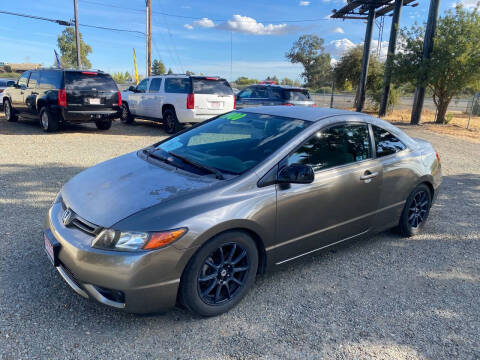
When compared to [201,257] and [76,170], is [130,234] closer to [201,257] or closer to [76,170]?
[201,257]

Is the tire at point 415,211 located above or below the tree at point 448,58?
below

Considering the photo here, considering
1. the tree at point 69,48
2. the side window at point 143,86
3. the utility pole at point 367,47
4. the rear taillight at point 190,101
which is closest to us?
the rear taillight at point 190,101

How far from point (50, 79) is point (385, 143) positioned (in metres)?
9.84

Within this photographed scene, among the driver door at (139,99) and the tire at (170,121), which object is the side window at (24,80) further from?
the tire at (170,121)

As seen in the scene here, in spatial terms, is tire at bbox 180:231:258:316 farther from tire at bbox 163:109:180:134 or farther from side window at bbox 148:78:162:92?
side window at bbox 148:78:162:92

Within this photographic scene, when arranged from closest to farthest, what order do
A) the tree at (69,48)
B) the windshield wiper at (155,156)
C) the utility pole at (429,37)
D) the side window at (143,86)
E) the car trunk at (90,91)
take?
the windshield wiper at (155,156) → the car trunk at (90,91) → the side window at (143,86) → the utility pole at (429,37) → the tree at (69,48)

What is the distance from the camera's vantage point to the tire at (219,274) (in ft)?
8.59

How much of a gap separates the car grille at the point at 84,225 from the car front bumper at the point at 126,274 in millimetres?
30

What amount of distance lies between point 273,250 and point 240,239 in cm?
39

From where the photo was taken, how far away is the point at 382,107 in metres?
20.7

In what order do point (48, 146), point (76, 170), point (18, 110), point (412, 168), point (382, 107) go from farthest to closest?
point (382, 107) → point (18, 110) → point (48, 146) → point (76, 170) → point (412, 168)

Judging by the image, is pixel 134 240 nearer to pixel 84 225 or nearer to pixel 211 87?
pixel 84 225

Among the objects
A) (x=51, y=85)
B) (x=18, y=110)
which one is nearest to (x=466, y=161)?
(x=51, y=85)

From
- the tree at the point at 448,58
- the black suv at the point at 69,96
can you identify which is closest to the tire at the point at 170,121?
the black suv at the point at 69,96
